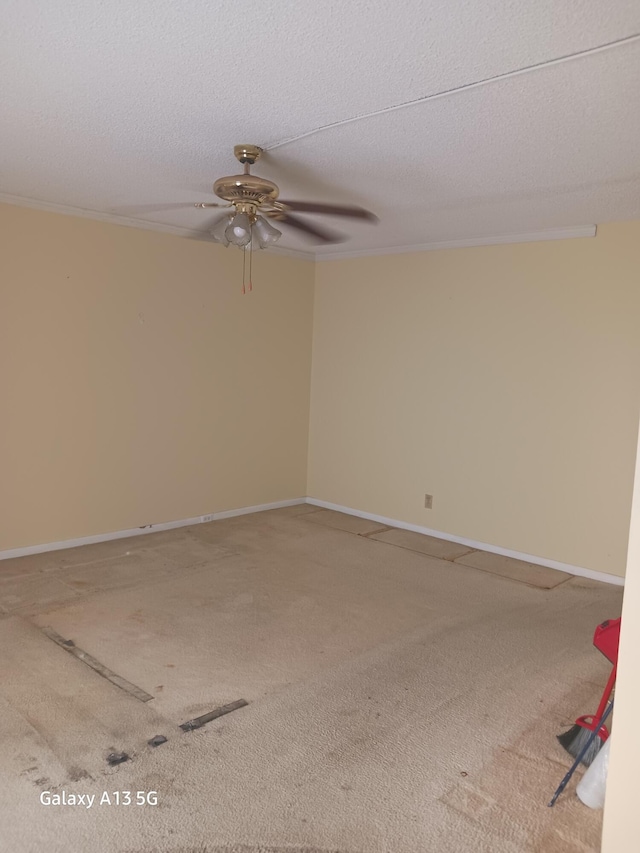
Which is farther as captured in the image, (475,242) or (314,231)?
(475,242)

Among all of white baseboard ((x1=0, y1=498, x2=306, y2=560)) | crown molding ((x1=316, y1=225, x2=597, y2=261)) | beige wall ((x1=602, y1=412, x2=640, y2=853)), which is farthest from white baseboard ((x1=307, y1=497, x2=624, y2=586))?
beige wall ((x1=602, y1=412, x2=640, y2=853))

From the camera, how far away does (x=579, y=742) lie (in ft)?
7.80

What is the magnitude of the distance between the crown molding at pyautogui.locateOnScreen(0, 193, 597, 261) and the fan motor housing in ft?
6.26

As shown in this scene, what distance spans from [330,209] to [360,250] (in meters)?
2.14

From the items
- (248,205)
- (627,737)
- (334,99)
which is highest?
(334,99)

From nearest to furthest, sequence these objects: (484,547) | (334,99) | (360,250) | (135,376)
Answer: (334,99) < (135,376) < (484,547) < (360,250)

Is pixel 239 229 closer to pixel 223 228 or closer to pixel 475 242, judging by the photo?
pixel 223 228

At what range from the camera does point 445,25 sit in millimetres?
1804

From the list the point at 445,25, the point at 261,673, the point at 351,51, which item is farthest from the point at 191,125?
the point at 261,673

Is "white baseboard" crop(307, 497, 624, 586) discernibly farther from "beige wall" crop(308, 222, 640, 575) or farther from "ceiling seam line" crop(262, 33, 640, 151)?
"ceiling seam line" crop(262, 33, 640, 151)

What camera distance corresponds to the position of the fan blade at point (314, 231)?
3.58 meters

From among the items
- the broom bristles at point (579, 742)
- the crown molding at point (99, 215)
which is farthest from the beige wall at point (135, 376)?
the broom bristles at point (579, 742)

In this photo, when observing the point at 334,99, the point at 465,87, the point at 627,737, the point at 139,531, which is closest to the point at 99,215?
the point at 139,531

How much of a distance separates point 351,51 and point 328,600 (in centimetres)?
283
